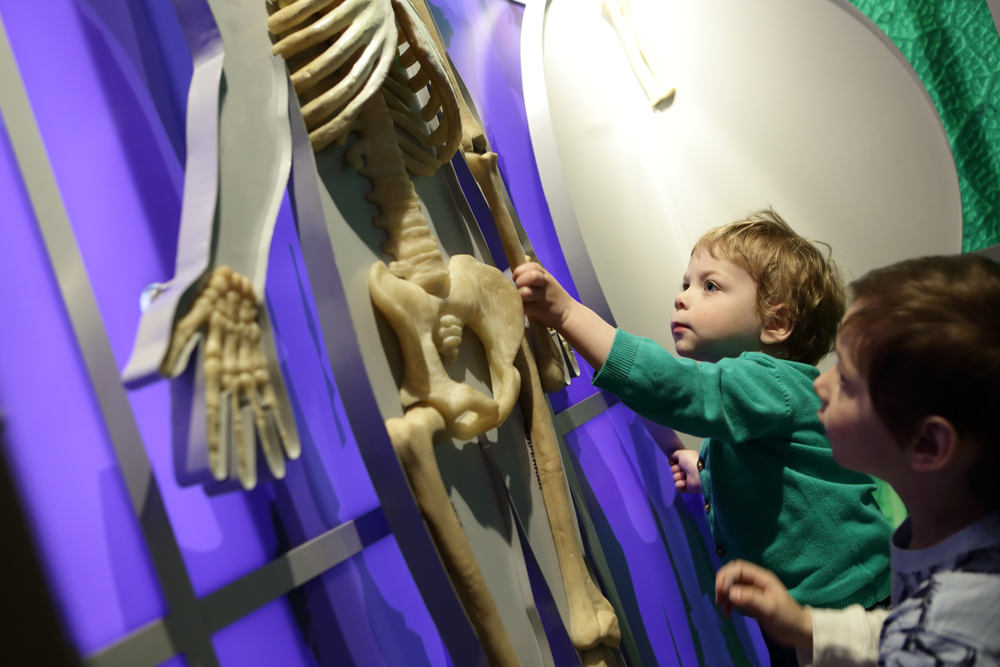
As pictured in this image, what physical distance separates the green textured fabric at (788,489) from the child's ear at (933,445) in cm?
23

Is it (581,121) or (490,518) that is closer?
(490,518)

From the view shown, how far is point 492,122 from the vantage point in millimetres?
1121

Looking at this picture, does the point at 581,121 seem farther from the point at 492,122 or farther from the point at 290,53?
the point at 290,53

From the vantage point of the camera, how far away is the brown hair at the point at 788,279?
1.04 metres

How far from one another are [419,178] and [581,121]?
67cm

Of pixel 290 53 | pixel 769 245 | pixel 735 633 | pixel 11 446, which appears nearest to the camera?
pixel 11 446

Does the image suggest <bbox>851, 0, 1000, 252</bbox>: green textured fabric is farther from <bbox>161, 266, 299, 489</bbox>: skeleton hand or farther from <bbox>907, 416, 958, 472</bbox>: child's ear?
<bbox>161, 266, 299, 489</bbox>: skeleton hand

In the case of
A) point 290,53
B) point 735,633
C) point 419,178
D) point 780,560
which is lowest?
point 735,633

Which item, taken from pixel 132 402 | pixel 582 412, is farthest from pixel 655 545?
pixel 132 402

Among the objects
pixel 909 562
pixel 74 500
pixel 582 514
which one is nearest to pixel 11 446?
pixel 74 500

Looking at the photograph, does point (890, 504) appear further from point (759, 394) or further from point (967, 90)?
point (967, 90)

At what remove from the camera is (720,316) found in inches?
40.3

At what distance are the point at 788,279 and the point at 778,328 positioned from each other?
79mm

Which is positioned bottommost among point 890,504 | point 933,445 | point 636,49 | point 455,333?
point 890,504
